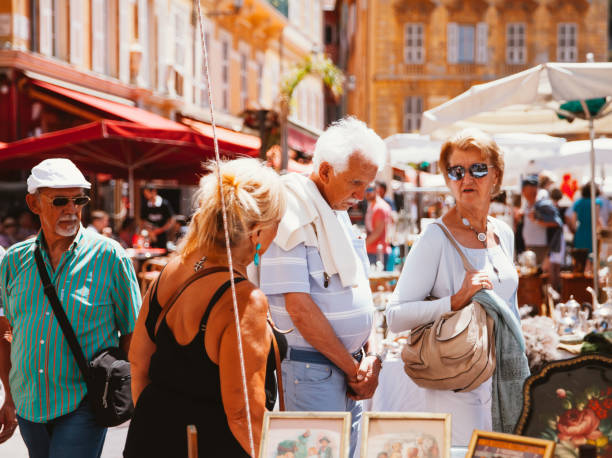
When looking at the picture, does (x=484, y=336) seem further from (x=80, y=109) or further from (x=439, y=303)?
(x=80, y=109)

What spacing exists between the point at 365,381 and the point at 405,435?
1274mm

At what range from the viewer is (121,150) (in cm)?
1145

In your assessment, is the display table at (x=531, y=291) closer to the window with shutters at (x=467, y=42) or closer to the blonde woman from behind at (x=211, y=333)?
the blonde woman from behind at (x=211, y=333)

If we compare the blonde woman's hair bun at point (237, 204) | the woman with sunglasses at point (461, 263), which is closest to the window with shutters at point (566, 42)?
the woman with sunglasses at point (461, 263)

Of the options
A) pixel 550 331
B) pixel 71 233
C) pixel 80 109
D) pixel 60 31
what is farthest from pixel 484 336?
pixel 60 31

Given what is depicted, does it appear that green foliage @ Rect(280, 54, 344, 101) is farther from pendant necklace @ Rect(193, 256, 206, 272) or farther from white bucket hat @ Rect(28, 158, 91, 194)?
pendant necklace @ Rect(193, 256, 206, 272)

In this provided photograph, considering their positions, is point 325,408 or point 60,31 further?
point 60,31

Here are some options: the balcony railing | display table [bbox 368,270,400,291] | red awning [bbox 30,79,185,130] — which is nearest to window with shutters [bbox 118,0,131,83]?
red awning [bbox 30,79,185,130]

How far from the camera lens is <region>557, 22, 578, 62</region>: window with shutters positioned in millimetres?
37750

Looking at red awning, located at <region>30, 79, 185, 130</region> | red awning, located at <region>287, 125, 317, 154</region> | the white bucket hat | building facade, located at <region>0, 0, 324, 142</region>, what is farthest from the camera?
building facade, located at <region>0, 0, 324, 142</region>

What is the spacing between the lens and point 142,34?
19.4 metres

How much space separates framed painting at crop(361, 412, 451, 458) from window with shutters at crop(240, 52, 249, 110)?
25303 mm

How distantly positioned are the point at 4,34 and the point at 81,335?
12431mm

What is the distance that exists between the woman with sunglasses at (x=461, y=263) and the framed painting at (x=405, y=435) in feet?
4.22
